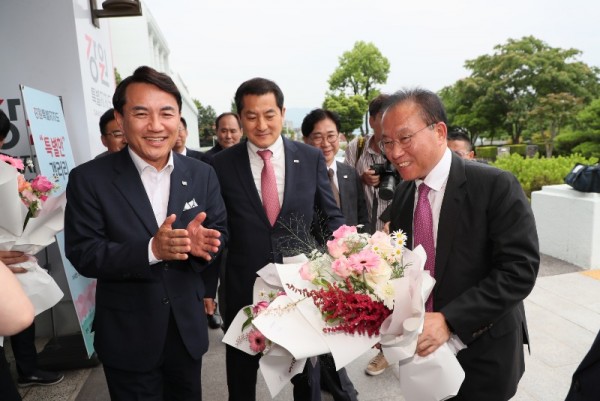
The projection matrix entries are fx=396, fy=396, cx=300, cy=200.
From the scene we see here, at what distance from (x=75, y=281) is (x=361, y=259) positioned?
268 centimetres

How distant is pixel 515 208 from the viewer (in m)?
1.47

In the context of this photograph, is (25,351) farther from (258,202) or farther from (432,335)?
(432,335)

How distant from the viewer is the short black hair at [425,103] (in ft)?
5.14

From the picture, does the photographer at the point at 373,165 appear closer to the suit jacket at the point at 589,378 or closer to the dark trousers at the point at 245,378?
the dark trousers at the point at 245,378

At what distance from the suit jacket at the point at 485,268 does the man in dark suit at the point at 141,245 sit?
967 millimetres

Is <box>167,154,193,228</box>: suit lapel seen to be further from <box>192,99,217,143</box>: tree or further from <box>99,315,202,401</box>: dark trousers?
<box>192,99,217,143</box>: tree

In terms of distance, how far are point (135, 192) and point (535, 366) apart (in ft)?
10.7

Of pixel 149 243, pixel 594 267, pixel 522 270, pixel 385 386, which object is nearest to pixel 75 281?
pixel 149 243

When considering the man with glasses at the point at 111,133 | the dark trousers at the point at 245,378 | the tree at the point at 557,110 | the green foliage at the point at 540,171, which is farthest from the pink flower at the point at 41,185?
the tree at the point at 557,110

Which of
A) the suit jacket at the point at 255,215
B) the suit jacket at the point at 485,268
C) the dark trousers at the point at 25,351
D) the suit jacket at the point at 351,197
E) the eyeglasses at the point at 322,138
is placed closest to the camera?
the suit jacket at the point at 485,268

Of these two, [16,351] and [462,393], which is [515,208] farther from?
[16,351]

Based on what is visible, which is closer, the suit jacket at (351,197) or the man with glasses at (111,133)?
the suit jacket at (351,197)

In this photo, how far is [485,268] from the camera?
5.21ft

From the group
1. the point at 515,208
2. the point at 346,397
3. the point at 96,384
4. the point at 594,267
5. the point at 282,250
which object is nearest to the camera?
the point at 515,208
